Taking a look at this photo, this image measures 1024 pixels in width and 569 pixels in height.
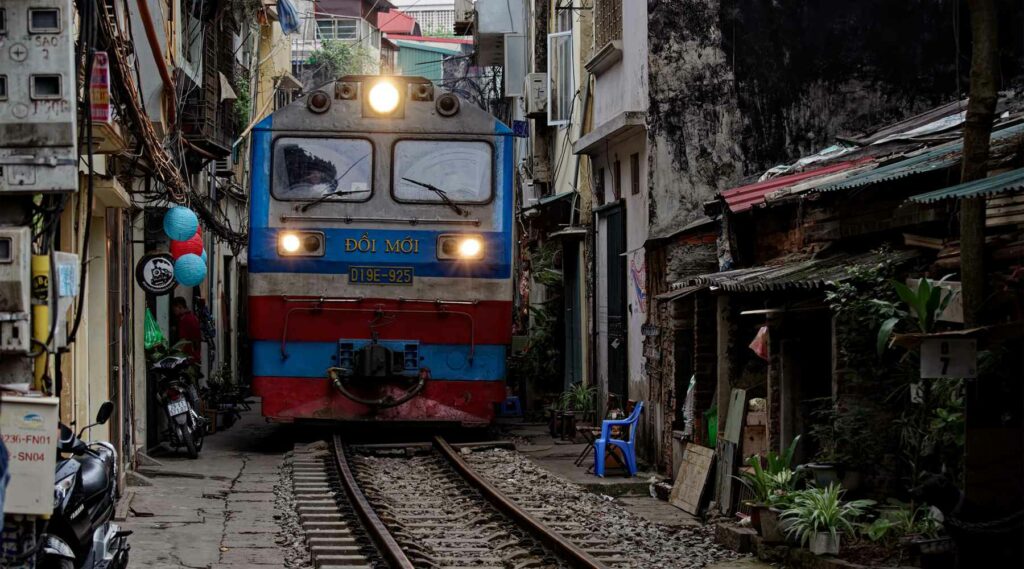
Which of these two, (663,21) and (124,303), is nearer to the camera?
(124,303)

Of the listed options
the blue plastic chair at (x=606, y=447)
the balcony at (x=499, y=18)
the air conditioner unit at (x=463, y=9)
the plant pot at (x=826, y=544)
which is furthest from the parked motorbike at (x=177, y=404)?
the air conditioner unit at (x=463, y=9)

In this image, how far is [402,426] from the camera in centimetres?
1808

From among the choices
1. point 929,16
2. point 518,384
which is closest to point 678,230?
point 929,16

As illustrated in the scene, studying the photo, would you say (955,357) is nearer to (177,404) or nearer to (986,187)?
(986,187)

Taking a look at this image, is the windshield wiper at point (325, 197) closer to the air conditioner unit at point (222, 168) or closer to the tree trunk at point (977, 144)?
the tree trunk at point (977, 144)

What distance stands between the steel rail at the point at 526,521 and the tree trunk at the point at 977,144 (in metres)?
2.69

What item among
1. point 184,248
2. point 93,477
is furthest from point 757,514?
point 184,248

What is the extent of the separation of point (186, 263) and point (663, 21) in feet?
18.6

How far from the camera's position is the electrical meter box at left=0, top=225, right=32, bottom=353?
6.58 meters

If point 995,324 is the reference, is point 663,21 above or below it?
above

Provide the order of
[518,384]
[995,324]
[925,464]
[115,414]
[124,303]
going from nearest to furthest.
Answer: [995,324]
[925,464]
[115,414]
[124,303]
[518,384]

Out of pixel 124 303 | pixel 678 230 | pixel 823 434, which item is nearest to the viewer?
pixel 823 434

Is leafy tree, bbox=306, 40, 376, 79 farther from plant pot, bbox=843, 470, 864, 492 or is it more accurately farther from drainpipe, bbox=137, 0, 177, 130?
plant pot, bbox=843, 470, 864, 492

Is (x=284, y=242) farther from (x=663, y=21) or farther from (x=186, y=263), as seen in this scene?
(x=663, y=21)
